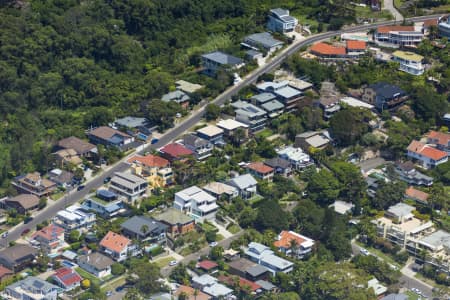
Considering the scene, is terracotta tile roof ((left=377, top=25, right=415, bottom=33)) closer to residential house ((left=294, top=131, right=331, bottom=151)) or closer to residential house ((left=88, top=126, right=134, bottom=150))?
residential house ((left=294, top=131, right=331, bottom=151))

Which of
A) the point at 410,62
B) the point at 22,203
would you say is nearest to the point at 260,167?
the point at 22,203

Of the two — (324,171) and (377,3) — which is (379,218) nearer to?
(324,171)

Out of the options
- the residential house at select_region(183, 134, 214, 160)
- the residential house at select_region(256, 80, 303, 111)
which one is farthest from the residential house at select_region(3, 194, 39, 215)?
the residential house at select_region(256, 80, 303, 111)

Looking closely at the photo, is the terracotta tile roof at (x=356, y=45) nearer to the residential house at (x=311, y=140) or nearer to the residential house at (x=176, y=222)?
the residential house at (x=311, y=140)

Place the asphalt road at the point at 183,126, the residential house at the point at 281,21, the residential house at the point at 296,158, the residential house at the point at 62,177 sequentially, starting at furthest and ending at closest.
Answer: the residential house at the point at 281,21 → the residential house at the point at 296,158 → the residential house at the point at 62,177 → the asphalt road at the point at 183,126

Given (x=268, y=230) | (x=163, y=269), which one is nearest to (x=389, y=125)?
(x=268, y=230)

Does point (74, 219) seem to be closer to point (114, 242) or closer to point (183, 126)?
point (114, 242)

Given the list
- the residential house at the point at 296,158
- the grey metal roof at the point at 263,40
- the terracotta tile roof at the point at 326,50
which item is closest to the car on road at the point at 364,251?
the residential house at the point at 296,158
